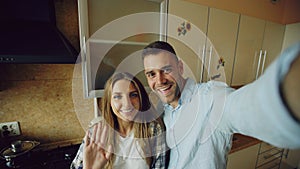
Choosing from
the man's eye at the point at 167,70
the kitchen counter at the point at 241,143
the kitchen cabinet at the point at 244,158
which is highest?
the man's eye at the point at 167,70

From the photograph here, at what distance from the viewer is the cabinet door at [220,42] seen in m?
1.15

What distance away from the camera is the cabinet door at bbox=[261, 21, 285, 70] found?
4.89 ft

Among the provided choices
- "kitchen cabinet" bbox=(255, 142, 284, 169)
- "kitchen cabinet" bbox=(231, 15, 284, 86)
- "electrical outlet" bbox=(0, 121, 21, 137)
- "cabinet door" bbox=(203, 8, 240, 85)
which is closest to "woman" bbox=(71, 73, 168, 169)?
"electrical outlet" bbox=(0, 121, 21, 137)

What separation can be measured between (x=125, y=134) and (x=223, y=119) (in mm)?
584

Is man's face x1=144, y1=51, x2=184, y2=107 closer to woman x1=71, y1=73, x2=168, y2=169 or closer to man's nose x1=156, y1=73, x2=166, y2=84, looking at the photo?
man's nose x1=156, y1=73, x2=166, y2=84

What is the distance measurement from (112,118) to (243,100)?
2.20 ft

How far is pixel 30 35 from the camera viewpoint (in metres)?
0.70

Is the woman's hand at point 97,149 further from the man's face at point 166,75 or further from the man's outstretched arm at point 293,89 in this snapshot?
the man's outstretched arm at point 293,89

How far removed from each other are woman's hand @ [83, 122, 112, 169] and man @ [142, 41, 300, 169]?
323mm

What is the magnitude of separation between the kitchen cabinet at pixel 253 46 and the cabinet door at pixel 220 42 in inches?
3.5

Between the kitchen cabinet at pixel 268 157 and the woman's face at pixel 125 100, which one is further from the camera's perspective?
the kitchen cabinet at pixel 268 157

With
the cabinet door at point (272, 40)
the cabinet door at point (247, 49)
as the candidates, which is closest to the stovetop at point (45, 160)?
the cabinet door at point (247, 49)

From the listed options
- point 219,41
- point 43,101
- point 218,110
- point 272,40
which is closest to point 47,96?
point 43,101

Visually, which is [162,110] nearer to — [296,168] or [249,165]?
[249,165]
